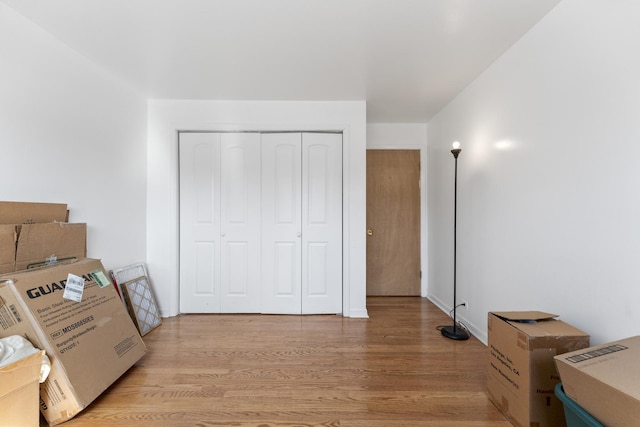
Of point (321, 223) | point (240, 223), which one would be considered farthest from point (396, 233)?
point (240, 223)

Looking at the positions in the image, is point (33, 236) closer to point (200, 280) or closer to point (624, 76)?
point (200, 280)

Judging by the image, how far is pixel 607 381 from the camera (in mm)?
877

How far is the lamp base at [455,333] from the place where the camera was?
2.35 metres

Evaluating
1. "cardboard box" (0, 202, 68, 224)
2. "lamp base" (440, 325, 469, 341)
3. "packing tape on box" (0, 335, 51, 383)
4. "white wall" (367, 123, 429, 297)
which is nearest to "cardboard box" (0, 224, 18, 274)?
"cardboard box" (0, 202, 68, 224)

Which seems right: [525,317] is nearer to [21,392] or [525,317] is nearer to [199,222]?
[21,392]

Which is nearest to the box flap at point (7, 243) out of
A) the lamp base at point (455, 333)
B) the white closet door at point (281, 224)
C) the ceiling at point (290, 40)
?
the ceiling at point (290, 40)

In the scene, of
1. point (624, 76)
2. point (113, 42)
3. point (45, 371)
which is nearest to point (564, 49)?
point (624, 76)

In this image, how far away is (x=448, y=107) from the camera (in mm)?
2971

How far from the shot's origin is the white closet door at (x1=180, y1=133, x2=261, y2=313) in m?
2.94

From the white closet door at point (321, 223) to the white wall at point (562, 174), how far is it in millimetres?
1337

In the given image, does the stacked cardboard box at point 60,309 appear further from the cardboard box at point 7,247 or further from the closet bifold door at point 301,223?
the closet bifold door at point 301,223

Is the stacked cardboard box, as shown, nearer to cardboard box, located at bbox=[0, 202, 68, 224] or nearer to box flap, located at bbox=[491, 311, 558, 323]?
cardboard box, located at bbox=[0, 202, 68, 224]

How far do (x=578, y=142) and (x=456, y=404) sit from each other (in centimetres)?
169

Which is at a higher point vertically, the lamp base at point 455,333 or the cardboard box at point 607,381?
the cardboard box at point 607,381
